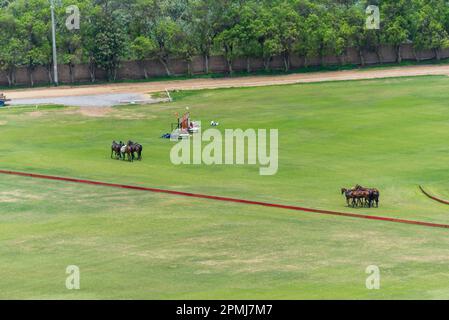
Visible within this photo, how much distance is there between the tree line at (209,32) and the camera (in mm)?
117250

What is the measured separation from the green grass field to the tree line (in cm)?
2518

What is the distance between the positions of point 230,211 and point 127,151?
17.4 meters

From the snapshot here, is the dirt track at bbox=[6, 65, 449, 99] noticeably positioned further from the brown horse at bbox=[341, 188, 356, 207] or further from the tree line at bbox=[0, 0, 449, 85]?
the brown horse at bbox=[341, 188, 356, 207]

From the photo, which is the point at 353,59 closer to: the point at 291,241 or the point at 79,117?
the point at 79,117

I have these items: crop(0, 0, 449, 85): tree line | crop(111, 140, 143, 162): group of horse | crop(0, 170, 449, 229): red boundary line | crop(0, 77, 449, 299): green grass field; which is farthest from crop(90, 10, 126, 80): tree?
crop(0, 170, 449, 229): red boundary line

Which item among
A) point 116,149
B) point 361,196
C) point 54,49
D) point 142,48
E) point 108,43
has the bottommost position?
point 361,196

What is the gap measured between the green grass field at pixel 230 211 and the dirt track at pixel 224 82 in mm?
15848

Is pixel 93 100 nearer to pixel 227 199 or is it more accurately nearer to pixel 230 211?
pixel 227 199

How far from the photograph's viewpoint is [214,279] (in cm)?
3712

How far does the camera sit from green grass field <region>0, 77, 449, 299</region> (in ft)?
121

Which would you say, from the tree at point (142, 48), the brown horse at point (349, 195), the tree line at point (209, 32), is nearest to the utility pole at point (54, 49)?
the tree line at point (209, 32)

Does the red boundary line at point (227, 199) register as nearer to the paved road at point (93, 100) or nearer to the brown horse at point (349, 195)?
the brown horse at point (349, 195)

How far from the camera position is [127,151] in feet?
219

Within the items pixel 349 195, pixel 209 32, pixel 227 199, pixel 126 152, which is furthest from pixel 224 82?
pixel 349 195
